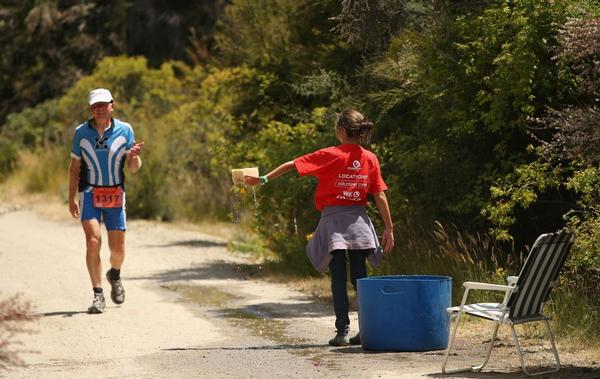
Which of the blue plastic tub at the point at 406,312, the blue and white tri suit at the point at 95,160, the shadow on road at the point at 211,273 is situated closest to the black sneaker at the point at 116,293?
the blue and white tri suit at the point at 95,160

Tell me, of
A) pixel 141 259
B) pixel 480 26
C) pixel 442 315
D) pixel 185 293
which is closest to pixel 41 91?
pixel 141 259

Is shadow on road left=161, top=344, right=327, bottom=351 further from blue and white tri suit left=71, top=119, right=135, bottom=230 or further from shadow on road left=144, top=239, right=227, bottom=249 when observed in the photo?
shadow on road left=144, top=239, right=227, bottom=249

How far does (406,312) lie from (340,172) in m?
1.27

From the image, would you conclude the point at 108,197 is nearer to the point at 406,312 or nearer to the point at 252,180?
the point at 252,180

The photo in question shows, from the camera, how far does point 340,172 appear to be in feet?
34.3

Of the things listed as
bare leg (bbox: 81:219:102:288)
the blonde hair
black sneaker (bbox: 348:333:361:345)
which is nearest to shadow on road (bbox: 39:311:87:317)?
bare leg (bbox: 81:219:102:288)

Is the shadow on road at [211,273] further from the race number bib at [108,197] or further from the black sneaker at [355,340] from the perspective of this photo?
the black sneaker at [355,340]

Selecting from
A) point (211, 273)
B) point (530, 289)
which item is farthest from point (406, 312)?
point (211, 273)

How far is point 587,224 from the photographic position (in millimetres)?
10859

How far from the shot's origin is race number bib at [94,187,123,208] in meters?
13.0

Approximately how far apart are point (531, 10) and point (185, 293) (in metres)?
5.28

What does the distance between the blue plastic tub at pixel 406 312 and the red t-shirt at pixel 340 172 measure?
0.79m

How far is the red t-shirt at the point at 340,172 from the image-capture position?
410 inches

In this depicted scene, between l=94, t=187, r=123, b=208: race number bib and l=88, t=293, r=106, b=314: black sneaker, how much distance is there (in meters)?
0.88
